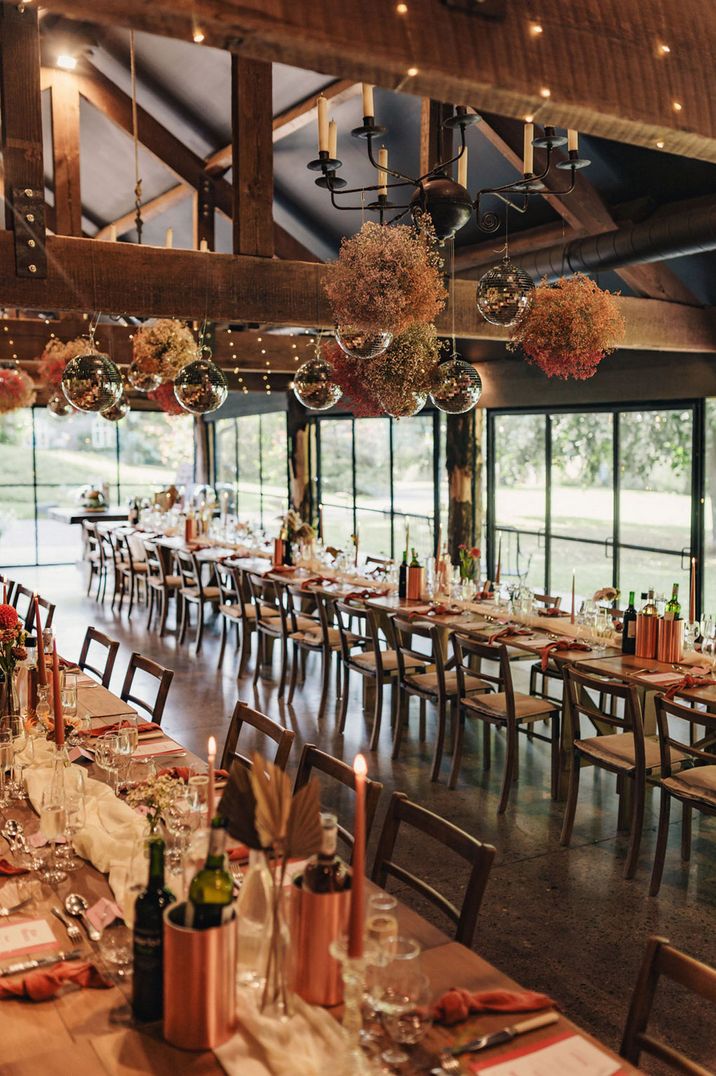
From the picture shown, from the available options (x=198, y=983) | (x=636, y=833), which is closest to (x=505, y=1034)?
(x=198, y=983)

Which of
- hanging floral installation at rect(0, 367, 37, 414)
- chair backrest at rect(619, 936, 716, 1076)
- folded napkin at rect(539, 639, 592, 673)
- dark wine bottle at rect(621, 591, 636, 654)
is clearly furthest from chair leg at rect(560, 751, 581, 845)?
hanging floral installation at rect(0, 367, 37, 414)

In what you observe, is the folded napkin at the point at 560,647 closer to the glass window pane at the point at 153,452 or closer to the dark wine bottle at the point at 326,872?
the dark wine bottle at the point at 326,872

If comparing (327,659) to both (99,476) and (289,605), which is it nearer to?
(289,605)

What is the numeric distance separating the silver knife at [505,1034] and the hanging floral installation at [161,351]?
6.00 meters

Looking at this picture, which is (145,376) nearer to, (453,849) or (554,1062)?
(453,849)

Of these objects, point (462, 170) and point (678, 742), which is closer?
point (678, 742)

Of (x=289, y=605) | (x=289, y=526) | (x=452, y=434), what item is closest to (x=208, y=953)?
(x=289, y=605)

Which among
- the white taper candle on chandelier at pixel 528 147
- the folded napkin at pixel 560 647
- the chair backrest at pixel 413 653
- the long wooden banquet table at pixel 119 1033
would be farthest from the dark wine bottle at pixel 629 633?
the long wooden banquet table at pixel 119 1033

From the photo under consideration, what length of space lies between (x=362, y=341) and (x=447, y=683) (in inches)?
93.6

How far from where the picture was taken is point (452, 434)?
11531 millimetres

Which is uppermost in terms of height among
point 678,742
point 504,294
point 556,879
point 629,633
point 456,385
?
point 504,294

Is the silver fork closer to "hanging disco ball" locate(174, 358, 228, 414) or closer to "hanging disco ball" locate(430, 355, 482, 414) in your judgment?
"hanging disco ball" locate(174, 358, 228, 414)

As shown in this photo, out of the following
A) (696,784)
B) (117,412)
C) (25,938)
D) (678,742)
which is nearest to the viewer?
(25,938)

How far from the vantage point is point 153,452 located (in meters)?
19.9
